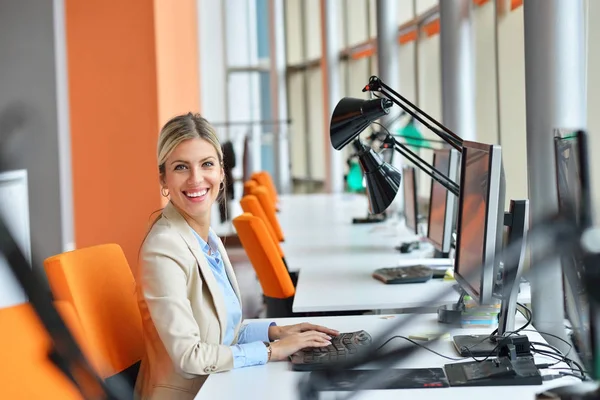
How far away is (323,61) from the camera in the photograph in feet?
39.6

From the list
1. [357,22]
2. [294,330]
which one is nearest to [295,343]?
[294,330]

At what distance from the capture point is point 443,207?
3297mm

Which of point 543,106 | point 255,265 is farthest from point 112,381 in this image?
point 255,265

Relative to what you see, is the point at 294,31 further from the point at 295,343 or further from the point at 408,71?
the point at 295,343

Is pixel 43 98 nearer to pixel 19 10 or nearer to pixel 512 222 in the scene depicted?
pixel 19 10

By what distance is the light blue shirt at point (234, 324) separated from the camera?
1.97 metres

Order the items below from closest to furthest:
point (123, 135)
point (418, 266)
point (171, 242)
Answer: point (171, 242) < point (418, 266) < point (123, 135)

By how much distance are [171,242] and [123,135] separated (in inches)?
170

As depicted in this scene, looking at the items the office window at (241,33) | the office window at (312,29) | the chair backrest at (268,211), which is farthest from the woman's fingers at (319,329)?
the office window at (241,33)

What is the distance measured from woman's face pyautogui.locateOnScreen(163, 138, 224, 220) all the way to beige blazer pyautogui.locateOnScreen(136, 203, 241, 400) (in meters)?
0.06

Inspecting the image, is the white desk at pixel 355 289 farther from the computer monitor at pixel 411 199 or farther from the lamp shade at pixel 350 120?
the lamp shade at pixel 350 120

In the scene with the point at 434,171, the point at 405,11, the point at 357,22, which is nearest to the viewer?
the point at 434,171

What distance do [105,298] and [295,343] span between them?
51 centimetres

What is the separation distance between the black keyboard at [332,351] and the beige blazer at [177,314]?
7.0 inches
